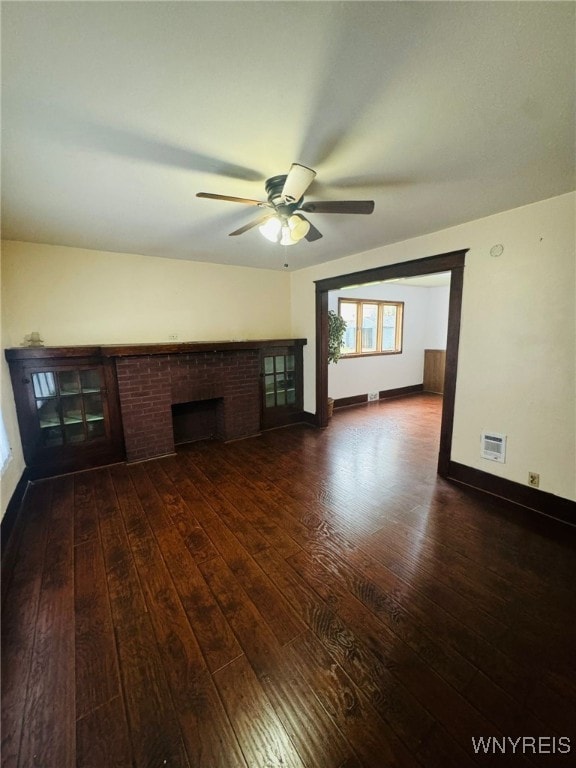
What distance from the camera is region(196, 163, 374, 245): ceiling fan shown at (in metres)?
1.42

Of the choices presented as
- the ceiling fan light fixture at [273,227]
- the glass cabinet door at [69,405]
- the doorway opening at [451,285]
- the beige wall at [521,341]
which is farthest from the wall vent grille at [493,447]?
the glass cabinet door at [69,405]

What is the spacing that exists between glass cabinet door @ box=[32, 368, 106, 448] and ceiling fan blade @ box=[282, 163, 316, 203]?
108 inches

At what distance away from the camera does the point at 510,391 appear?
7.84 feet

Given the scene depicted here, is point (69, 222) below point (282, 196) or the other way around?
the other way around

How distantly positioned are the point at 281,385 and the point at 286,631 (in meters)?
3.34

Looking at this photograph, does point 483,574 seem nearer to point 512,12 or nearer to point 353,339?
point 512,12

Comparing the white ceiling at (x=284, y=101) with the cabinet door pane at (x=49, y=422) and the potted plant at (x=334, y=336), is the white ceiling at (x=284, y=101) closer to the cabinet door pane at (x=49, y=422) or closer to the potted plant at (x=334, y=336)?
the cabinet door pane at (x=49, y=422)

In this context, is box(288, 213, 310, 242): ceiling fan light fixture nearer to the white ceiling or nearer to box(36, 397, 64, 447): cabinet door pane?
the white ceiling

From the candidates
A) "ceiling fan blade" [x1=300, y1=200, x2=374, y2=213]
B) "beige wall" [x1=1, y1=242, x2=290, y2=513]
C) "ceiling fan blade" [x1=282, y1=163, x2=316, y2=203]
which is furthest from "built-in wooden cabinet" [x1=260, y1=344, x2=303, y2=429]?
"ceiling fan blade" [x1=282, y1=163, x2=316, y2=203]

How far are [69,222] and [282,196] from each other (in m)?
1.98

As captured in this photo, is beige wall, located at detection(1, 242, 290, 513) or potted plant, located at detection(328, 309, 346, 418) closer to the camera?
beige wall, located at detection(1, 242, 290, 513)

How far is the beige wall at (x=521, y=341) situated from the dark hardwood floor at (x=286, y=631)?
0.51 metres

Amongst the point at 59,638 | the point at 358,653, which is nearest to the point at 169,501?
the point at 59,638

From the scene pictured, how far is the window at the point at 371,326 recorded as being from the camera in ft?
18.1
